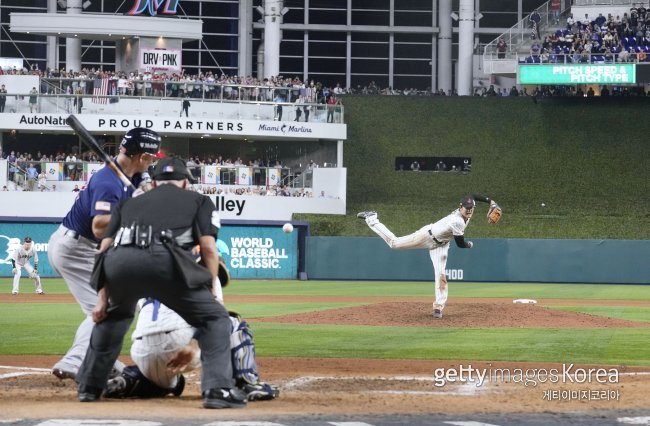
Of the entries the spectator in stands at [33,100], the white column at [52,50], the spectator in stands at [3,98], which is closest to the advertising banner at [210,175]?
the spectator in stands at [33,100]

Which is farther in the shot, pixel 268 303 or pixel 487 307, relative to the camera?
pixel 268 303

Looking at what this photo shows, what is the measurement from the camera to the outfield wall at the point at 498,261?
1636 inches

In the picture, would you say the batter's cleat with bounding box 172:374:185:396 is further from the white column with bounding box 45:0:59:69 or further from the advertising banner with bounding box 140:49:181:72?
the white column with bounding box 45:0:59:69

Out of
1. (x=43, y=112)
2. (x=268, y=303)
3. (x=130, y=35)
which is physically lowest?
(x=268, y=303)

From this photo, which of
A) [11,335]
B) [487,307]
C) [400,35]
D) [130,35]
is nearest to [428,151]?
[400,35]

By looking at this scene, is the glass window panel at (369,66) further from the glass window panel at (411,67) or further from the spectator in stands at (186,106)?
the spectator in stands at (186,106)

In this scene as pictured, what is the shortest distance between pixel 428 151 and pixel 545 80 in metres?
7.01

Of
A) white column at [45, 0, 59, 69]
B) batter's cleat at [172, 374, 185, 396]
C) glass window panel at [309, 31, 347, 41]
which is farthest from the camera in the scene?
glass window panel at [309, 31, 347, 41]

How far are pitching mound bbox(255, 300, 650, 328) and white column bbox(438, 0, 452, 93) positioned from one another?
38399mm

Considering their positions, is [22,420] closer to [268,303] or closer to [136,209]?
[136,209]

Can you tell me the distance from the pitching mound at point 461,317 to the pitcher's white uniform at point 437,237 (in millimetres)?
692

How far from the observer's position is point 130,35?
52.1 m

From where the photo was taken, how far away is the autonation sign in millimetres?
49406

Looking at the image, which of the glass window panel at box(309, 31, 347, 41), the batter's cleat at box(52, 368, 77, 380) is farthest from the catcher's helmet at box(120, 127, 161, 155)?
the glass window panel at box(309, 31, 347, 41)
